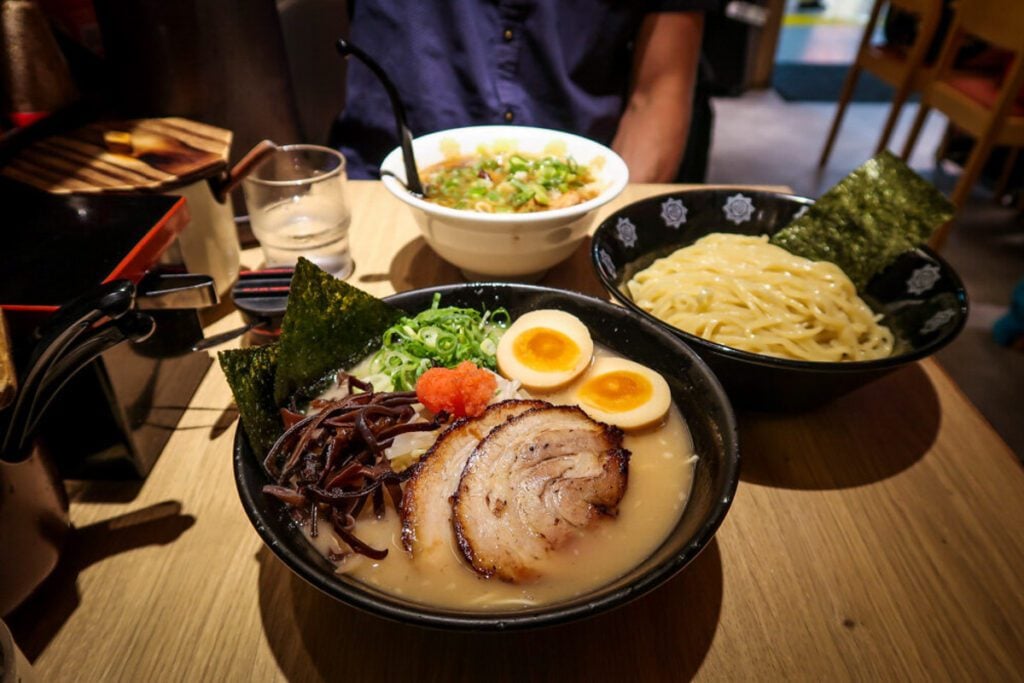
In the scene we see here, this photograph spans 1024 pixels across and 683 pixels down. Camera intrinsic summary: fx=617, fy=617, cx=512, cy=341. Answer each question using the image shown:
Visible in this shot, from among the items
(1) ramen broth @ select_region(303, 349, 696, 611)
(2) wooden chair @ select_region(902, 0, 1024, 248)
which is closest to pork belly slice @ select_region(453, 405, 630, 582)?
(1) ramen broth @ select_region(303, 349, 696, 611)

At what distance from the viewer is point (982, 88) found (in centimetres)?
405

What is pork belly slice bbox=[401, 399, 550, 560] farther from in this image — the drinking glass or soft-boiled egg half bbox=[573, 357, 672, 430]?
the drinking glass

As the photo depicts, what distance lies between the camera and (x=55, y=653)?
0.92 meters

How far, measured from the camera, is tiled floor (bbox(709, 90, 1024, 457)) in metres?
3.26

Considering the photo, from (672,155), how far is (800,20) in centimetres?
877

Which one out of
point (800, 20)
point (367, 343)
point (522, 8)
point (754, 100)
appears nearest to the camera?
point (367, 343)

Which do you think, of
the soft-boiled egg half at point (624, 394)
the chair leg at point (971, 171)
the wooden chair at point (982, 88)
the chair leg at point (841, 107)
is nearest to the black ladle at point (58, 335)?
the soft-boiled egg half at point (624, 394)

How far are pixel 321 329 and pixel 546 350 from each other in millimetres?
449

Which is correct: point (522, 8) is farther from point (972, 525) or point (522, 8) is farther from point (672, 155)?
point (972, 525)

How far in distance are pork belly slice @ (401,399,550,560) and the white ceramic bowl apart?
487 mm

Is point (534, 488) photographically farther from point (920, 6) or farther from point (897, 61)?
point (897, 61)

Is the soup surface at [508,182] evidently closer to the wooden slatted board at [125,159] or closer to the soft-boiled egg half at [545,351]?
the soft-boiled egg half at [545,351]

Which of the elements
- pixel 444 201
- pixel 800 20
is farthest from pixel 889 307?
pixel 800 20

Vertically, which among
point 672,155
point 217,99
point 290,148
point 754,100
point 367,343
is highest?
point 217,99
